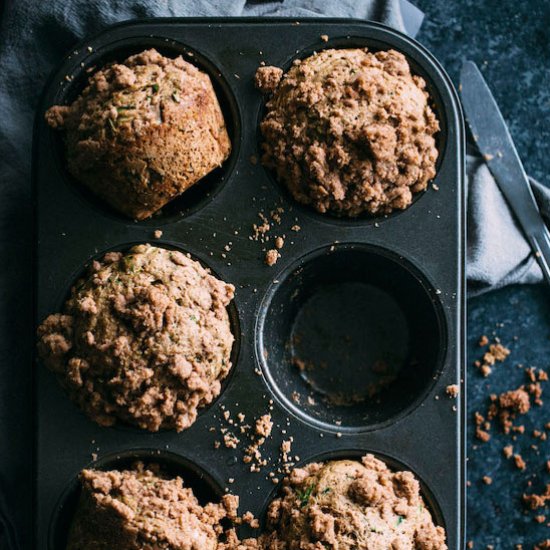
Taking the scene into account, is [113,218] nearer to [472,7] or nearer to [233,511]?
[233,511]

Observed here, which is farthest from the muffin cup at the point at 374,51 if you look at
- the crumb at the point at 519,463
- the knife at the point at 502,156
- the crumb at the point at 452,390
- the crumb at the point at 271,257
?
the crumb at the point at 519,463

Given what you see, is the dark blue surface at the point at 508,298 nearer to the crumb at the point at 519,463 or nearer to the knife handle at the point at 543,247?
the crumb at the point at 519,463

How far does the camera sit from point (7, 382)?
2559 mm

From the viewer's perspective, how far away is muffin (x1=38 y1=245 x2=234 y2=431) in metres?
2.18

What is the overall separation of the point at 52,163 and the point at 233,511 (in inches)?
46.0

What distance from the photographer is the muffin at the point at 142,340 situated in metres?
2.18

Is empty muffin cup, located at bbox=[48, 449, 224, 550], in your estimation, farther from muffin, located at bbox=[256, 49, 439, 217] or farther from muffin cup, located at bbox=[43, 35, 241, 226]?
muffin, located at bbox=[256, 49, 439, 217]

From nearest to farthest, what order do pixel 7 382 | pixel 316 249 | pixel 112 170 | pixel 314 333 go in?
pixel 112 170 < pixel 316 249 < pixel 7 382 < pixel 314 333

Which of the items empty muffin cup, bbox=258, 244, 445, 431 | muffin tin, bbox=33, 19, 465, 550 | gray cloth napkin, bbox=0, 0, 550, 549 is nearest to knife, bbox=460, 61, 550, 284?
muffin tin, bbox=33, 19, 465, 550

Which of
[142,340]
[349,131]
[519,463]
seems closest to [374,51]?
[349,131]

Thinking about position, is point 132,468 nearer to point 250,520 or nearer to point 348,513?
point 250,520

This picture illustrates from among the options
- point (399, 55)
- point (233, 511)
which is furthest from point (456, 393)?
point (399, 55)

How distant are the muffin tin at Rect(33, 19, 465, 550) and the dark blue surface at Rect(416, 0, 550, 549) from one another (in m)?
0.51

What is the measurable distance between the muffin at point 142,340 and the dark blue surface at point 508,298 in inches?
43.3
